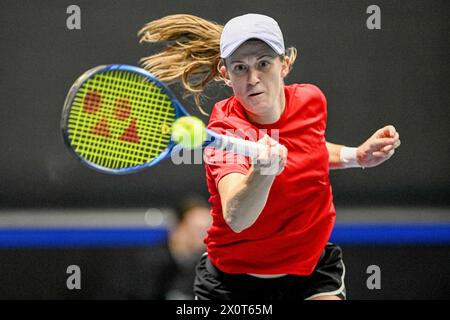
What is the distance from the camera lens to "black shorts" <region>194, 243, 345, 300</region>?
2299 mm

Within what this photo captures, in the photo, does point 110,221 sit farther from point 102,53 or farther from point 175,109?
point 175,109

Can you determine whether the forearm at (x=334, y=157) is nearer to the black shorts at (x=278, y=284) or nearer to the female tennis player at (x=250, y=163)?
the female tennis player at (x=250, y=163)

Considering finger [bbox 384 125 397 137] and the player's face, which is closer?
the player's face

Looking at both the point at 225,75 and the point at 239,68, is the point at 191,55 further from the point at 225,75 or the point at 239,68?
the point at 239,68

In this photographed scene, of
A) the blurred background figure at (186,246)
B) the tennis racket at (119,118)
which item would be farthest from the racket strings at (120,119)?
the blurred background figure at (186,246)

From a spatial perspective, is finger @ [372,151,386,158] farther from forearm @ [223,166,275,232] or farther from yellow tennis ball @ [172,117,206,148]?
yellow tennis ball @ [172,117,206,148]

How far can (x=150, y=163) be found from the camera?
2.06 metres

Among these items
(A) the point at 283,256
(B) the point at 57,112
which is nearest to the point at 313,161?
(A) the point at 283,256

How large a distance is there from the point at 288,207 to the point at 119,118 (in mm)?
474

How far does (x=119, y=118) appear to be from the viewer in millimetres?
2107

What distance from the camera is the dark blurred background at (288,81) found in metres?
3.57

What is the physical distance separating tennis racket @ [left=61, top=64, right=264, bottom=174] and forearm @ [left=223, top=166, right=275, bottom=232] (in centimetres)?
18

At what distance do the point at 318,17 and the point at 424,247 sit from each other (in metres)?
1.01

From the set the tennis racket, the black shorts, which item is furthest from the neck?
the black shorts
